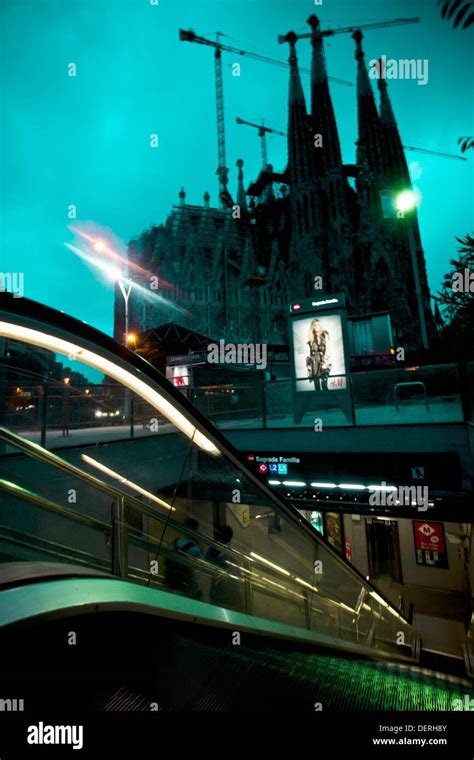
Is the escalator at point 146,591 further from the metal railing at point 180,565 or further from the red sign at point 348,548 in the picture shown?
the red sign at point 348,548

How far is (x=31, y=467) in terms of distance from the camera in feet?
10.8

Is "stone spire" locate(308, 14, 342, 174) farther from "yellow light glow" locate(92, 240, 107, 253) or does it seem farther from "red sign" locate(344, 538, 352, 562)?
"red sign" locate(344, 538, 352, 562)

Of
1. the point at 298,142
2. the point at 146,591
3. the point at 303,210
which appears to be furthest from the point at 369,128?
the point at 146,591

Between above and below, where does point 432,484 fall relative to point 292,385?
below

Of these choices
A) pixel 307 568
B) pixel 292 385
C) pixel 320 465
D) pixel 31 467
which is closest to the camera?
pixel 31 467

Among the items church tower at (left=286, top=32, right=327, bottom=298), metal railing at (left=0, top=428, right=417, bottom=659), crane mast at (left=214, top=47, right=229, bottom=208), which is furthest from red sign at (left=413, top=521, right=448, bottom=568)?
crane mast at (left=214, top=47, right=229, bottom=208)

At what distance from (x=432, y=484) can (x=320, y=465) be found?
282 cm

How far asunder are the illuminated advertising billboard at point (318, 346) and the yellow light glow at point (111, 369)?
9601 mm

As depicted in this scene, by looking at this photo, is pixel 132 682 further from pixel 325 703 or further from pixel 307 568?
pixel 307 568

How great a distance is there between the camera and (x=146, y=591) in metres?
2.26

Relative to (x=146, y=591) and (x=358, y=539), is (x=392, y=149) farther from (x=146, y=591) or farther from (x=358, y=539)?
(x=146, y=591)

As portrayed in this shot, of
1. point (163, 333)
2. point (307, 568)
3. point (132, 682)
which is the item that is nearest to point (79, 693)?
point (132, 682)

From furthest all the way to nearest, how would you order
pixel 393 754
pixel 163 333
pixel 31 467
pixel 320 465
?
pixel 163 333 → pixel 320 465 → pixel 31 467 → pixel 393 754

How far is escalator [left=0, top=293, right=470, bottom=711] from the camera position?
1.70 metres
